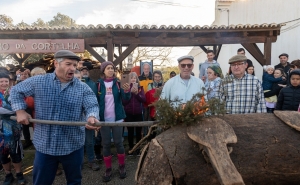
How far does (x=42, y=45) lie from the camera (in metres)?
6.65

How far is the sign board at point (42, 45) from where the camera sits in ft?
21.7

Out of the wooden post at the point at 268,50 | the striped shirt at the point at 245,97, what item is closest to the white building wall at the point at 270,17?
the wooden post at the point at 268,50

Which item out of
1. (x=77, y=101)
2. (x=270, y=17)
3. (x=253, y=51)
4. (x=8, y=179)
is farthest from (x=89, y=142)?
(x=270, y=17)

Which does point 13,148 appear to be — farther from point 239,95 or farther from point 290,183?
point 290,183

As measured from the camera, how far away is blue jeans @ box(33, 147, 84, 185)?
7.87 feet

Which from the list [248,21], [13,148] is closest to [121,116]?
[13,148]

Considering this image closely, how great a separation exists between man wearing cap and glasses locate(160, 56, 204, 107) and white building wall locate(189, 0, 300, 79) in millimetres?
7554

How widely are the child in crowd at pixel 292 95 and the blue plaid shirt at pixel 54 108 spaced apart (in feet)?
10.3

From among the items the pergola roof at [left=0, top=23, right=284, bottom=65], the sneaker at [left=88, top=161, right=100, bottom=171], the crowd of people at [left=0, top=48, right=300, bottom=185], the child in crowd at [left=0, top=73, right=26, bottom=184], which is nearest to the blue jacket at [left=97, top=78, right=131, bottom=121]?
the crowd of people at [left=0, top=48, right=300, bottom=185]

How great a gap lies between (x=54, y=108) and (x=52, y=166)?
628 millimetres

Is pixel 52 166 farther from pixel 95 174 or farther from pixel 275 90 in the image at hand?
pixel 275 90

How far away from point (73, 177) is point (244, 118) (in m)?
1.90

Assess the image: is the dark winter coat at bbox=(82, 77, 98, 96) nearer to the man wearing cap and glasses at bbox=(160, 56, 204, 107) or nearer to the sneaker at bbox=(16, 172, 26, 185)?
the man wearing cap and glasses at bbox=(160, 56, 204, 107)

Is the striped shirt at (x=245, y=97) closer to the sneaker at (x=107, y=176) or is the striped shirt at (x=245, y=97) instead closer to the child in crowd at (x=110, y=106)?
the child in crowd at (x=110, y=106)
